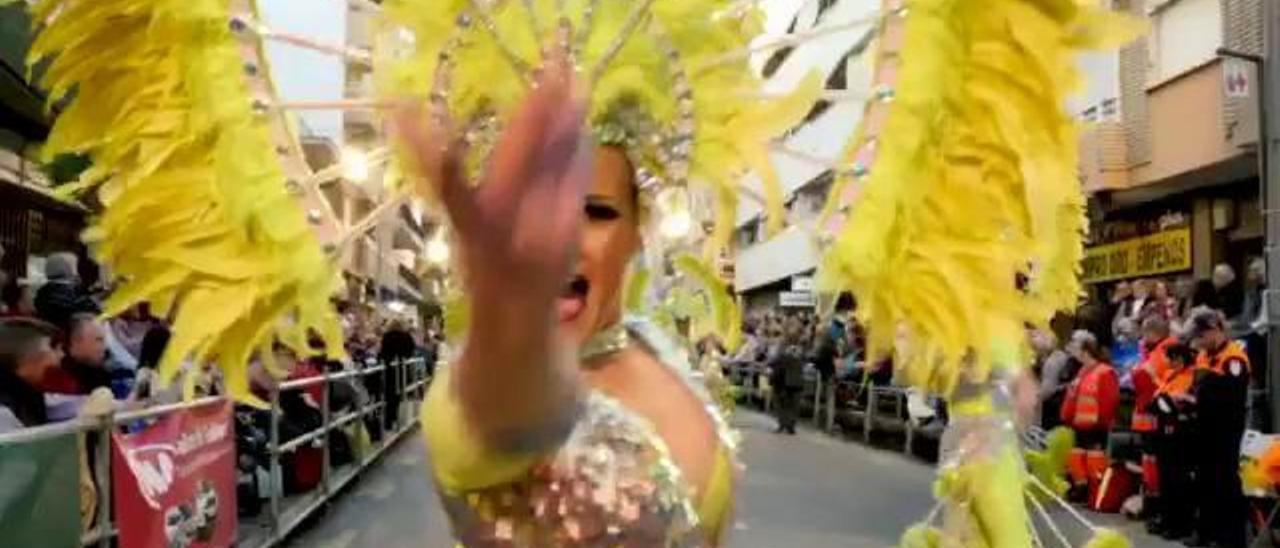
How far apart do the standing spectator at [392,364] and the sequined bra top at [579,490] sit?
15.8 m

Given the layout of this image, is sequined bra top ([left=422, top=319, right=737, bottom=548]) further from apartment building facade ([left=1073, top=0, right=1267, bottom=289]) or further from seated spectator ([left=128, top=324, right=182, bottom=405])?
apartment building facade ([left=1073, top=0, right=1267, bottom=289])

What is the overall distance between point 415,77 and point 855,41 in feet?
2.46

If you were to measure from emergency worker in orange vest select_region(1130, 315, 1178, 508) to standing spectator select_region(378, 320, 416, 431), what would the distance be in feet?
27.8

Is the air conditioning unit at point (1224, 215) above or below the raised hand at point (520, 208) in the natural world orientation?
above

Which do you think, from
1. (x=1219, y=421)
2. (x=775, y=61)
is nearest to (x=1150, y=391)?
(x=1219, y=421)

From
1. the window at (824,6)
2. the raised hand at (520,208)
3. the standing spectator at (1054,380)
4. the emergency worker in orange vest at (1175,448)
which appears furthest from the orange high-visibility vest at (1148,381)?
the raised hand at (520,208)

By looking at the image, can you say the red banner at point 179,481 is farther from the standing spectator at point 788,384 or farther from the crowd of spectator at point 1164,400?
the standing spectator at point 788,384

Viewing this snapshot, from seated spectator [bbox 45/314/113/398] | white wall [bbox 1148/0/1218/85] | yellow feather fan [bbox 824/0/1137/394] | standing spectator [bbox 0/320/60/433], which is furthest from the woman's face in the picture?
white wall [bbox 1148/0/1218/85]

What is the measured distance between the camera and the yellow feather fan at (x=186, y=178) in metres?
2.62

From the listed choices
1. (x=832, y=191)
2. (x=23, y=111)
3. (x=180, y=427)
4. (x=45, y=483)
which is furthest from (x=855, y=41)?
(x=23, y=111)

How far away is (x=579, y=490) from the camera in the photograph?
7.37 feet

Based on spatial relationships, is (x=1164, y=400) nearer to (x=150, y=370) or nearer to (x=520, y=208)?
(x=150, y=370)

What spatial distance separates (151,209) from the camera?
2666 mm

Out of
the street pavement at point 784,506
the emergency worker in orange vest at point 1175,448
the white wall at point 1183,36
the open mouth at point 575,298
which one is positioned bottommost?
the street pavement at point 784,506
